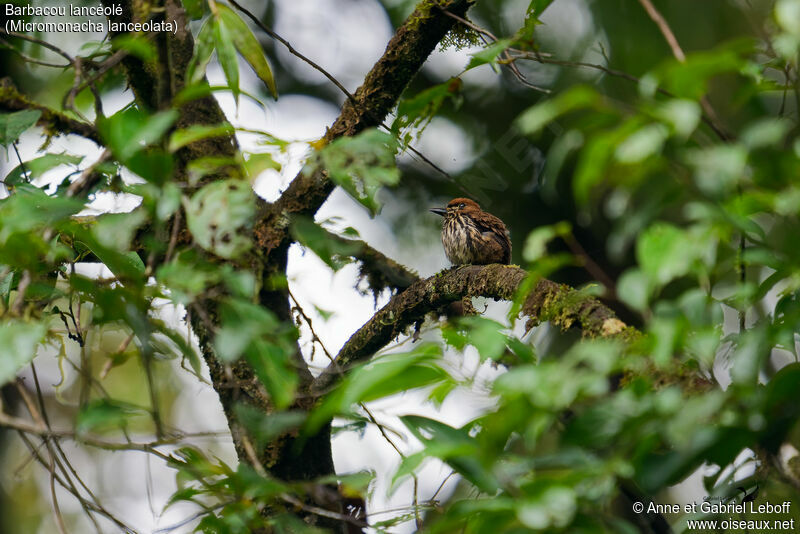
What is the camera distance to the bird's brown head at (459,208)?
16.8ft

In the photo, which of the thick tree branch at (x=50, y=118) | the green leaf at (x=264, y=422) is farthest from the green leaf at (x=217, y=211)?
the thick tree branch at (x=50, y=118)

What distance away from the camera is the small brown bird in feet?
16.1

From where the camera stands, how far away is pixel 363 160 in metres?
1.60

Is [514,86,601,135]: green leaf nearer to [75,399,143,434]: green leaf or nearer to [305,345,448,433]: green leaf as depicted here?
[305,345,448,433]: green leaf

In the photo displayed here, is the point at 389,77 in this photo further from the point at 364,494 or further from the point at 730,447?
the point at 730,447

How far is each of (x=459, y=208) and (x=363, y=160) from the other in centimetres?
363

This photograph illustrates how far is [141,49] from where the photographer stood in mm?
1425

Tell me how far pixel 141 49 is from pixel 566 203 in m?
4.55

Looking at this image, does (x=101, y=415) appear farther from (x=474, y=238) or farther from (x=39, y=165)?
(x=474, y=238)

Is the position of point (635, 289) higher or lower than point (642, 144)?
lower

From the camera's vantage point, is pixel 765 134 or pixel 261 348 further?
pixel 261 348

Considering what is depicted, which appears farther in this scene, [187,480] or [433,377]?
[187,480]

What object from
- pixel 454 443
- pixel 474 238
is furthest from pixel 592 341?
pixel 474 238

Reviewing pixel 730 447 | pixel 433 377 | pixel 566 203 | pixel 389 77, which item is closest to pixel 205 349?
pixel 389 77
